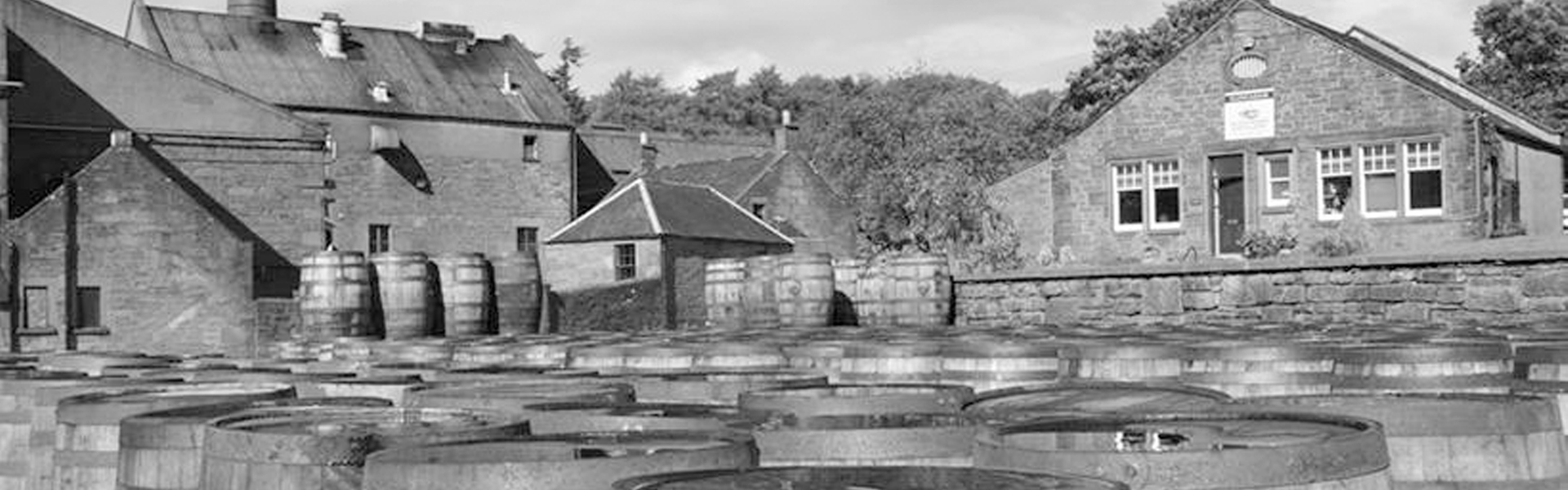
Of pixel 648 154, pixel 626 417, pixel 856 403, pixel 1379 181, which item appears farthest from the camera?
pixel 648 154

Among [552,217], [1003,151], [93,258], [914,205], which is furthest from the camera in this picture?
[1003,151]

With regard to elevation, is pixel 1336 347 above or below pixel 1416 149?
below

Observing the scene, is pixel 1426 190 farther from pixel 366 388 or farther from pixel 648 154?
pixel 648 154

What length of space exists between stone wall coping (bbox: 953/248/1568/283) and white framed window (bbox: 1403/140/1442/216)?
11.6 metres

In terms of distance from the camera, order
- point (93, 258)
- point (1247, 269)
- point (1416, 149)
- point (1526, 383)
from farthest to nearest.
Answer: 1. point (93, 258)
2. point (1416, 149)
3. point (1247, 269)
4. point (1526, 383)

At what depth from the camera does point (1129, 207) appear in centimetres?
3478

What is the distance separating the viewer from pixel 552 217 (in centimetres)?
5303

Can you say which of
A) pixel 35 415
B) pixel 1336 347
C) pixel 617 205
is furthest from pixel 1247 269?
pixel 617 205

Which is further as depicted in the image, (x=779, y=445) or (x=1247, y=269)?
(x=1247, y=269)

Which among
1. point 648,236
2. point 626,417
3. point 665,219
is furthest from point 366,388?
point 665,219

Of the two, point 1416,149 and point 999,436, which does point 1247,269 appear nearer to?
point 1416,149

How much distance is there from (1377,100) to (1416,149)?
103cm

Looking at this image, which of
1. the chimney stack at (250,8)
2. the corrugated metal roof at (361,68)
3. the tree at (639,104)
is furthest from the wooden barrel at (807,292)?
the tree at (639,104)

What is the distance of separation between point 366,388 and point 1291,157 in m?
27.4
